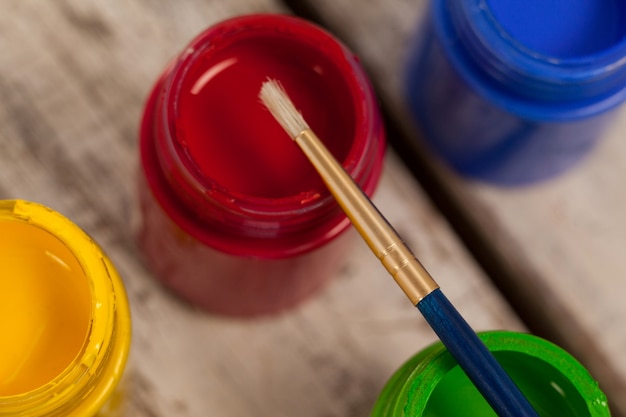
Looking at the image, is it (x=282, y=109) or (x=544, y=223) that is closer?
(x=282, y=109)

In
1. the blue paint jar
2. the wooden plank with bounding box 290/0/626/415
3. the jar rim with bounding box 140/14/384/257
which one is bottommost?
the wooden plank with bounding box 290/0/626/415

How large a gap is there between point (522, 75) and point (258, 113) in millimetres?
160

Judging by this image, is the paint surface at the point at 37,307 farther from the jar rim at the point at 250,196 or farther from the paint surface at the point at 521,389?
the paint surface at the point at 521,389

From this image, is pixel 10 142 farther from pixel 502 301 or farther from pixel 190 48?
pixel 502 301

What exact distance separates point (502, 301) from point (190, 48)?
290 mm

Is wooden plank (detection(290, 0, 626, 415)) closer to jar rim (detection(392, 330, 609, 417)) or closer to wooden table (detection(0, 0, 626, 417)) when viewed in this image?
wooden table (detection(0, 0, 626, 417))

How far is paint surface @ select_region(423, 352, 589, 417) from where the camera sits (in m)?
0.49

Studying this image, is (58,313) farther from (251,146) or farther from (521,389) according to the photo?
(521,389)

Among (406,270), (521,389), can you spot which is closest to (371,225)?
(406,270)

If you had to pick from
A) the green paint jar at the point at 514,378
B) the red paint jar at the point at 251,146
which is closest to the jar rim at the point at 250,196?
the red paint jar at the point at 251,146

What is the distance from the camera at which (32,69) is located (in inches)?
25.0

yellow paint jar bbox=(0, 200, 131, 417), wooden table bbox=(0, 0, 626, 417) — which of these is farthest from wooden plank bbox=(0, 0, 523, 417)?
yellow paint jar bbox=(0, 200, 131, 417)

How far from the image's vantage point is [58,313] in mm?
491

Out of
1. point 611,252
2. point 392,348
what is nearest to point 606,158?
point 611,252
